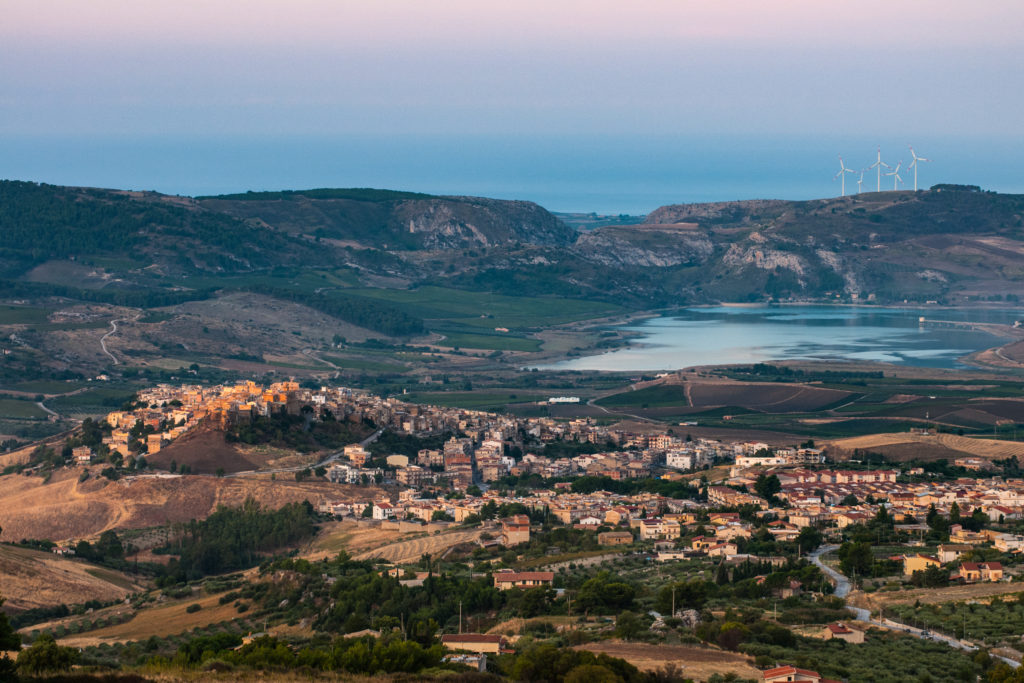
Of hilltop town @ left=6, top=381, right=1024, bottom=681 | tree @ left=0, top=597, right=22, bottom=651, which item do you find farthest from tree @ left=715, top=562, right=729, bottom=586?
tree @ left=0, top=597, right=22, bottom=651

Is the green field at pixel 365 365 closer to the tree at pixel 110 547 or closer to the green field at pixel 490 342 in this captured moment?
the green field at pixel 490 342

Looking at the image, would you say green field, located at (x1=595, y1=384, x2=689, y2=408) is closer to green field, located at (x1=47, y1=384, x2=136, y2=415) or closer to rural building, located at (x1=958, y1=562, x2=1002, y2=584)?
green field, located at (x1=47, y1=384, x2=136, y2=415)

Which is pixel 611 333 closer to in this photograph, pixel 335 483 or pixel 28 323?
pixel 28 323

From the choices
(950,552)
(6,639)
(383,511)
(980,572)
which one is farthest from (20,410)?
(6,639)

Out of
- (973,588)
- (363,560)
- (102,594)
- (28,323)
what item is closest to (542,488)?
(363,560)

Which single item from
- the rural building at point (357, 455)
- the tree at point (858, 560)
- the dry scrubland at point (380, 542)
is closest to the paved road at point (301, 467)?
the rural building at point (357, 455)

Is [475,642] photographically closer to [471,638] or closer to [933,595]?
[471,638]

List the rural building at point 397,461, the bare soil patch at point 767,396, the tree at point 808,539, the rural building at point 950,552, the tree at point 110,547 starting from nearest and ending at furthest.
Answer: the rural building at point 950,552 < the tree at point 808,539 < the tree at point 110,547 < the rural building at point 397,461 < the bare soil patch at point 767,396
